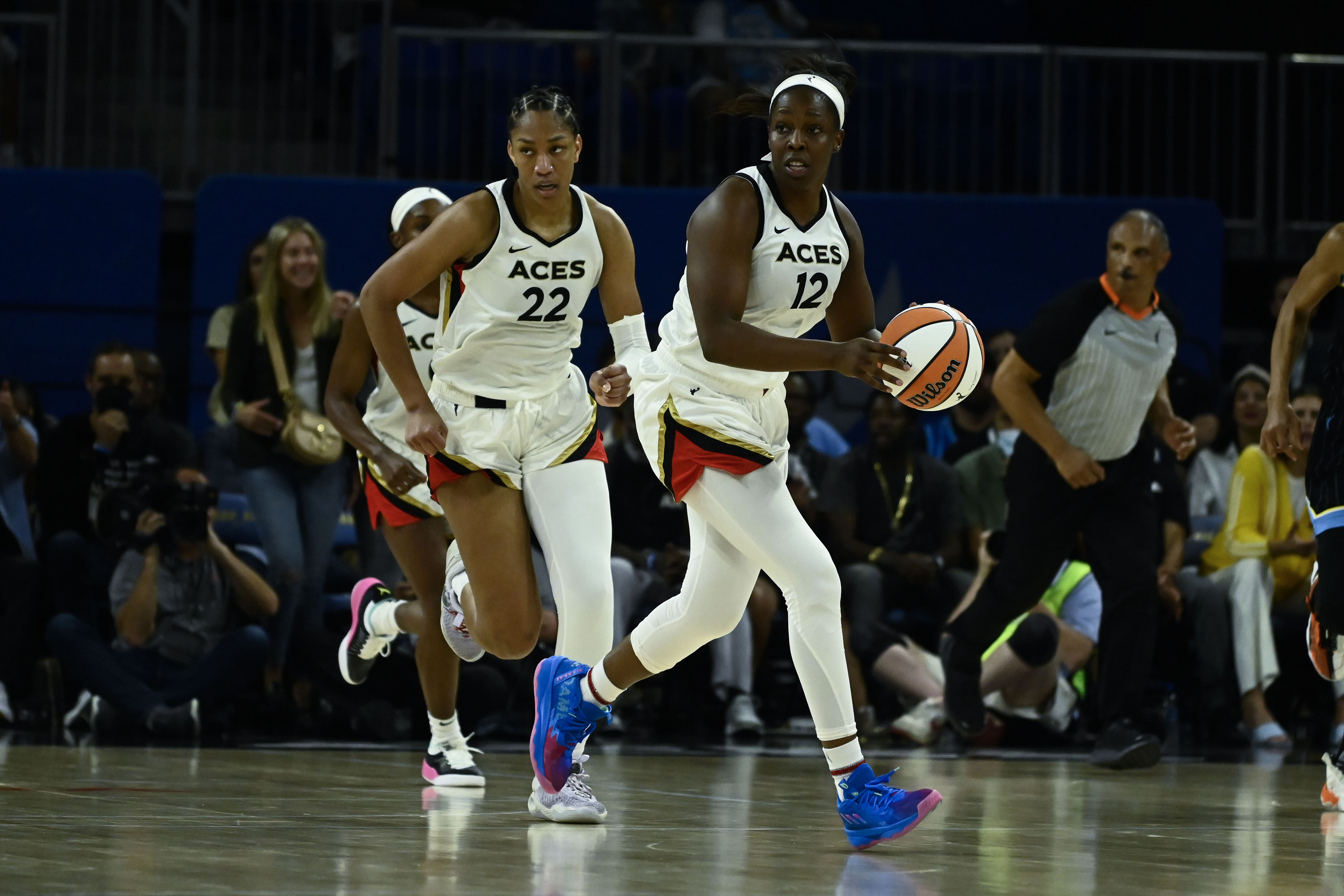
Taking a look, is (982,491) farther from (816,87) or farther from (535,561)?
(816,87)

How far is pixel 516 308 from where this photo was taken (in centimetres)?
506

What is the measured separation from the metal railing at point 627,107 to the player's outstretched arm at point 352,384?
5087 millimetres

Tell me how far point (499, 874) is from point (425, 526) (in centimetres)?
217

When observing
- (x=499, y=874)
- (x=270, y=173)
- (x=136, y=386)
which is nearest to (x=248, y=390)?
(x=136, y=386)

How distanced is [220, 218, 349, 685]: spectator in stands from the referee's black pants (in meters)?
3.06

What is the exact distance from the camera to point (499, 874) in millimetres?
3816

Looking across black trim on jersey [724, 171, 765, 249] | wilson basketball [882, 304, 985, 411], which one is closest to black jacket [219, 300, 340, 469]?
black trim on jersey [724, 171, 765, 249]

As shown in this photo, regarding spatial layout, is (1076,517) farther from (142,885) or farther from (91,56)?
(91,56)

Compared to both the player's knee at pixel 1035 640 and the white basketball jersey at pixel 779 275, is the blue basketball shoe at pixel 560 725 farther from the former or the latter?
the player's knee at pixel 1035 640

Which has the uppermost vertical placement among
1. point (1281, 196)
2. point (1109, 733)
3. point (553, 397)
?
point (1281, 196)

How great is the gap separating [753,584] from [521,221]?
1229 millimetres

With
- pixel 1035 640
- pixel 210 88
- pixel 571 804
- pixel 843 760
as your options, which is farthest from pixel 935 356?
pixel 210 88

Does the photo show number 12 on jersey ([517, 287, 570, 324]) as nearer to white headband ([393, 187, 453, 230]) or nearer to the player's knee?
white headband ([393, 187, 453, 230])

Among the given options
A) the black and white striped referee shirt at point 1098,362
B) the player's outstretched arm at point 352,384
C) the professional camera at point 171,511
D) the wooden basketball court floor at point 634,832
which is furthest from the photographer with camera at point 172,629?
the black and white striped referee shirt at point 1098,362
